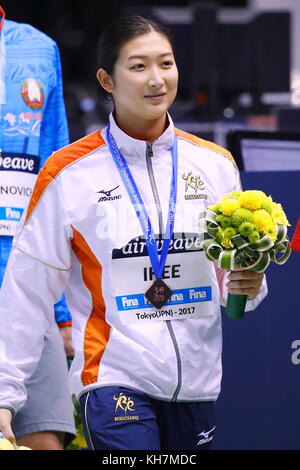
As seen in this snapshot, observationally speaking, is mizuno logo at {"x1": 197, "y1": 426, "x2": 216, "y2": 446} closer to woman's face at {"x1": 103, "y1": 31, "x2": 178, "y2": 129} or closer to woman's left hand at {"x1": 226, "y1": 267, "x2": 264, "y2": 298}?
woman's left hand at {"x1": 226, "y1": 267, "x2": 264, "y2": 298}

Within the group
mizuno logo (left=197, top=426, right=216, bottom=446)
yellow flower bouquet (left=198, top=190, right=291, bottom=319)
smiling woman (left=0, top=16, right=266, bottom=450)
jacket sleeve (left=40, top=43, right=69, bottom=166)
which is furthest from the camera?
jacket sleeve (left=40, top=43, right=69, bottom=166)

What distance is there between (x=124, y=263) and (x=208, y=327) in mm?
314

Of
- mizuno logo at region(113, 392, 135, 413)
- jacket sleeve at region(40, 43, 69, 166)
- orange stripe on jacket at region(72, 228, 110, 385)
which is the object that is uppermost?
jacket sleeve at region(40, 43, 69, 166)

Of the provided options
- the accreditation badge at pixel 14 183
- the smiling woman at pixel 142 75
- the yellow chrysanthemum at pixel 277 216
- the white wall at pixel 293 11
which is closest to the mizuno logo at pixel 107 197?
the smiling woman at pixel 142 75

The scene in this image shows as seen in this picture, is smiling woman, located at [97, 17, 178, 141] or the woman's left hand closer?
the woman's left hand

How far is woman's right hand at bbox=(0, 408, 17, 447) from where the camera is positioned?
314 centimetres

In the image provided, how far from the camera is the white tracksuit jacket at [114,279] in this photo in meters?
3.26

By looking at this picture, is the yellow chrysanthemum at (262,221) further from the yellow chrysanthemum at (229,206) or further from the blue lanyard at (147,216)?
the blue lanyard at (147,216)

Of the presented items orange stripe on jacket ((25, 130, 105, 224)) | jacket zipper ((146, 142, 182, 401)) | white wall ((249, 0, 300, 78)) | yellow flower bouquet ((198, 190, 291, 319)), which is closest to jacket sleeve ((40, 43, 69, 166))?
orange stripe on jacket ((25, 130, 105, 224))

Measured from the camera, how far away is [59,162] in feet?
11.1

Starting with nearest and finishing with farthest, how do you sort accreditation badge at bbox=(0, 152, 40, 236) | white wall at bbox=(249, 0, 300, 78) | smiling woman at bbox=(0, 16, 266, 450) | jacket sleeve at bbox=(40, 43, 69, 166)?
smiling woman at bbox=(0, 16, 266, 450)
accreditation badge at bbox=(0, 152, 40, 236)
jacket sleeve at bbox=(40, 43, 69, 166)
white wall at bbox=(249, 0, 300, 78)

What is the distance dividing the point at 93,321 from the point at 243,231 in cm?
54

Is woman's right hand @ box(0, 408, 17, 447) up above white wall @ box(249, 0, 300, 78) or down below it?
below

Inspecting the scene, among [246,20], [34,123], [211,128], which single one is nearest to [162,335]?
[34,123]
